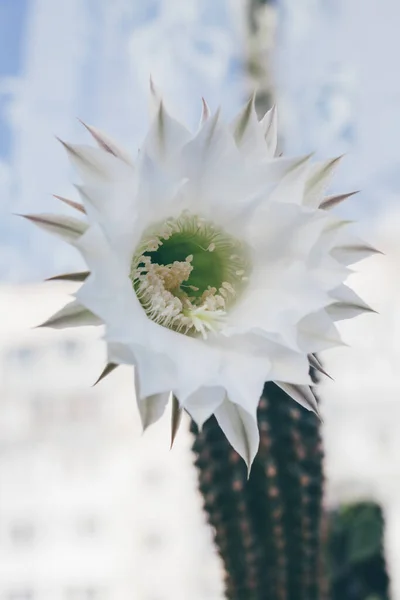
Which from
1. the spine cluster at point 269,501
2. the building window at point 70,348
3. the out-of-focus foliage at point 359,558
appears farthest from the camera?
the building window at point 70,348

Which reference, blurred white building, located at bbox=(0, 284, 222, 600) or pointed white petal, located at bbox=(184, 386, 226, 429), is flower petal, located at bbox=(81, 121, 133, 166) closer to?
pointed white petal, located at bbox=(184, 386, 226, 429)

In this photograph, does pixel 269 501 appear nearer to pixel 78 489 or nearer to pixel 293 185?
pixel 293 185

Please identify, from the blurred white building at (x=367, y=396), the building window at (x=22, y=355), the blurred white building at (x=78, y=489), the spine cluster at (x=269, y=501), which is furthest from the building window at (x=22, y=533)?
the spine cluster at (x=269, y=501)

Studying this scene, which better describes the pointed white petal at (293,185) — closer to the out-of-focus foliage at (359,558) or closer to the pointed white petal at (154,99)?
the pointed white petal at (154,99)

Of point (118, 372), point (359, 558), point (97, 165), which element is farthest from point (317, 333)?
point (118, 372)

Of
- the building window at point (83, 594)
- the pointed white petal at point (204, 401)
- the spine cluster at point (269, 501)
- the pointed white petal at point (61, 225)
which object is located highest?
the pointed white petal at point (61, 225)

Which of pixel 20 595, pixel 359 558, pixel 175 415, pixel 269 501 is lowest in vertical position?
pixel 20 595
